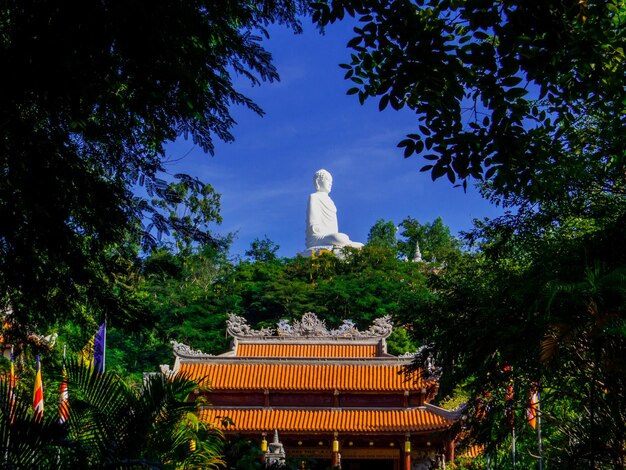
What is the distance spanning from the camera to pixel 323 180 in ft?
138

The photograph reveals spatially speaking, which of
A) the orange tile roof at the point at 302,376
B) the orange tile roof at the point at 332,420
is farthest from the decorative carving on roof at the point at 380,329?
the orange tile roof at the point at 332,420

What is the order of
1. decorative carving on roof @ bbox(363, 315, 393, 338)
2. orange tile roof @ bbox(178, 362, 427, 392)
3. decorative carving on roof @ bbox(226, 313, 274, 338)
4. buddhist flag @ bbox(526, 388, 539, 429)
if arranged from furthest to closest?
decorative carving on roof @ bbox(226, 313, 274, 338) < decorative carving on roof @ bbox(363, 315, 393, 338) < orange tile roof @ bbox(178, 362, 427, 392) < buddhist flag @ bbox(526, 388, 539, 429)

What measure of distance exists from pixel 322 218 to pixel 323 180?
224cm

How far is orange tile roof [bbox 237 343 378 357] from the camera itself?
1953 centimetres

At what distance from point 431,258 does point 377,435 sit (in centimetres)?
2617

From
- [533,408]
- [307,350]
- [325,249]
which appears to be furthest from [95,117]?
[325,249]

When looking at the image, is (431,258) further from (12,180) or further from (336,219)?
(12,180)

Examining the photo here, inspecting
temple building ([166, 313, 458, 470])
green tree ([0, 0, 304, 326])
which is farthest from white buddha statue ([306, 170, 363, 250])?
green tree ([0, 0, 304, 326])

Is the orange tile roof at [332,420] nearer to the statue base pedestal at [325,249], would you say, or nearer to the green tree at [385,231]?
the statue base pedestal at [325,249]

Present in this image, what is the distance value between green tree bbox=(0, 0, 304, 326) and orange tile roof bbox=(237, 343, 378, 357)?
14.5 metres

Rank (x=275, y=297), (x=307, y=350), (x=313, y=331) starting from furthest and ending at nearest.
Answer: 1. (x=275, y=297)
2. (x=313, y=331)
3. (x=307, y=350)

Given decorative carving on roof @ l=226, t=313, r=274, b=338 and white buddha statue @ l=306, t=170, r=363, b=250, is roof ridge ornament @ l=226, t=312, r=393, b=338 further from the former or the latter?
white buddha statue @ l=306, t=170, r=363, b=250

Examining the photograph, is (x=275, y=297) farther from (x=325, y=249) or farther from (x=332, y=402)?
(x=332, y=402)

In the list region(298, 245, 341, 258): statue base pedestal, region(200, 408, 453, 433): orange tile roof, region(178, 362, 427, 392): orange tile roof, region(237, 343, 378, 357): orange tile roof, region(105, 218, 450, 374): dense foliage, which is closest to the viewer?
region(200, 408, 453, 433): orange tile roof
